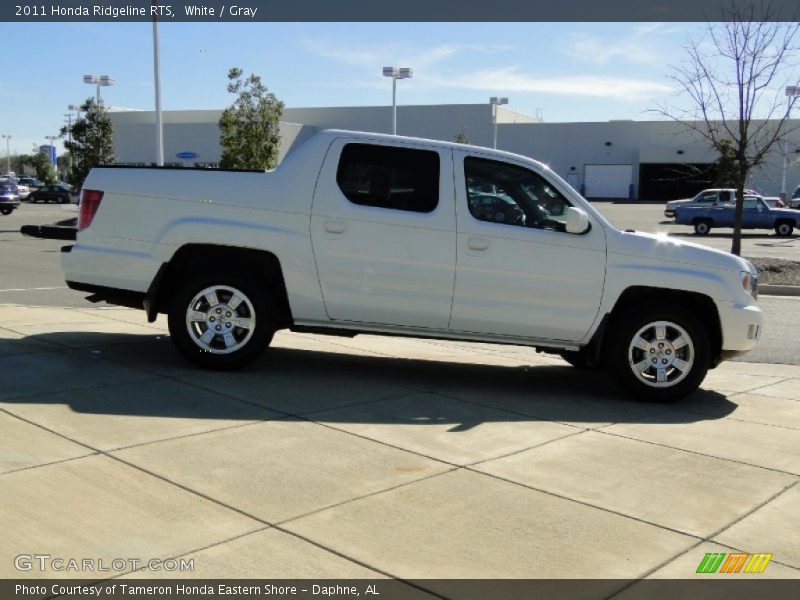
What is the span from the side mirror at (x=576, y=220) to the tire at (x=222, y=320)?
8.02 feet

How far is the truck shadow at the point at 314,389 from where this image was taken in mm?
6398

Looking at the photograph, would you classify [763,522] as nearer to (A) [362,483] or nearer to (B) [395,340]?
(A) [362,483]

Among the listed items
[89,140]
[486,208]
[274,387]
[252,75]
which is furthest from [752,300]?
[89,140]

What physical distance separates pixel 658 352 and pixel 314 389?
2.78 m

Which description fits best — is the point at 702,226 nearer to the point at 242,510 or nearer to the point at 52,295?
the point at 52,295

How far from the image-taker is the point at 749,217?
36375 mm

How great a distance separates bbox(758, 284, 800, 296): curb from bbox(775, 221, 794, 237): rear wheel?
19404mm

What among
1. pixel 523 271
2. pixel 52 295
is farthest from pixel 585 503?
pixel 52 295

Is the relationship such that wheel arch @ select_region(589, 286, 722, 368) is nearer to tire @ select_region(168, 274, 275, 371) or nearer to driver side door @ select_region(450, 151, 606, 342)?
driver side door @ select_region(450, 151, 606, 342)

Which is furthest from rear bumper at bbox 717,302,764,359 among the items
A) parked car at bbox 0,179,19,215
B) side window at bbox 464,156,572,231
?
parked car at bbox 0,179,19,215

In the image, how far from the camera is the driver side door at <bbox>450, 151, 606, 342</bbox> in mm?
7227

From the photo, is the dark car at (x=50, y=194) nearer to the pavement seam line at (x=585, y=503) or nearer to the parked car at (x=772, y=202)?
the parked car at (x=772, y=202)
